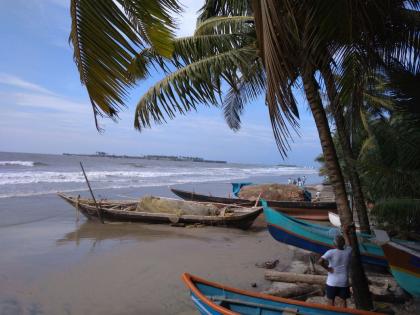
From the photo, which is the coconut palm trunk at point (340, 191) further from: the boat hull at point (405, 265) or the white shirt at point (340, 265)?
the boat hull at point (405, 265)

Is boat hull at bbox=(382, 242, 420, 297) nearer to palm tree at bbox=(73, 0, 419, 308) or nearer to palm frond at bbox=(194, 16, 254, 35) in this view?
palm tree at bbox=(73, 0, 419, 308)

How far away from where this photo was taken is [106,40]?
8.73 feet

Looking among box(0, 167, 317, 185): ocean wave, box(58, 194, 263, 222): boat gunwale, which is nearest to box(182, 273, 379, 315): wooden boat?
box(58, 194, 263, 222): boat gunwale

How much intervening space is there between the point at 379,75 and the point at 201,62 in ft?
9.11

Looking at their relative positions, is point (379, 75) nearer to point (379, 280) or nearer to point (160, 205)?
point (379, 280)

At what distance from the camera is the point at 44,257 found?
9359mm

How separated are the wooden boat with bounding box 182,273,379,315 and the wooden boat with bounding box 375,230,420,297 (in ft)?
6.50

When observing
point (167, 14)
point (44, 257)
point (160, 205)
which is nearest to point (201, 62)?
point (167, 14)

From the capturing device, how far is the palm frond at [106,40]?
2.61 meters

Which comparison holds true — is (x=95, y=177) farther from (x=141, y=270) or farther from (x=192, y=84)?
(x=192, y=84)

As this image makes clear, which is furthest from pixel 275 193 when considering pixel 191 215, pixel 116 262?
pixel 116 262

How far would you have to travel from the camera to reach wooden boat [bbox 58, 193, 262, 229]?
13016 millimetres

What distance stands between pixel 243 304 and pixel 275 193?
13.1 meters

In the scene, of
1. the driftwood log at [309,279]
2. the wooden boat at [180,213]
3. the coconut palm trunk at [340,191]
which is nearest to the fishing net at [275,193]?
the wooden boat at [180,213]
